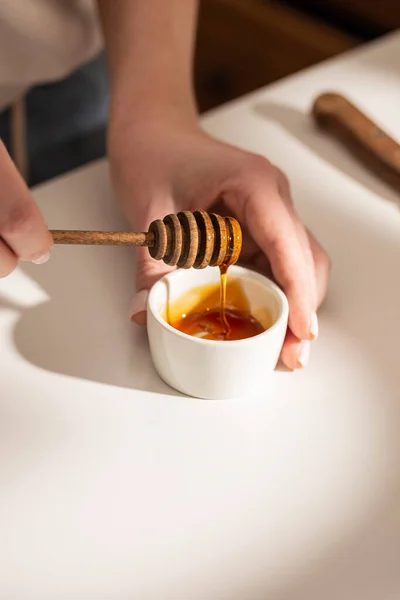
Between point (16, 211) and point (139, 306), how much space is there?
0.61 feet

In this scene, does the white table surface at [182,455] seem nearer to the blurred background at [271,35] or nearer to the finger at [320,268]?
the finger at [320,268]

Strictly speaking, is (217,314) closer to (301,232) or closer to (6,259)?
(301,232)

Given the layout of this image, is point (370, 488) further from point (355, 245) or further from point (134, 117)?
point (134, 117)

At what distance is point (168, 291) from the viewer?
0.79 m

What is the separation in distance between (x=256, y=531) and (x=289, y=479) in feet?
0.20

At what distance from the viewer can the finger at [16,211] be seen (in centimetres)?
64

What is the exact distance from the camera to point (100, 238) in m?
0.69

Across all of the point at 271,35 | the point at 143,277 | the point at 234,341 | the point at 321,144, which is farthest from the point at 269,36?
the point at 234,341

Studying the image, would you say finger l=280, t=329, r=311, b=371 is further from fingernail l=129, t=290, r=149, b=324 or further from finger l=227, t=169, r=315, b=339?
fingernail l=129, t=290, r=149, b=324

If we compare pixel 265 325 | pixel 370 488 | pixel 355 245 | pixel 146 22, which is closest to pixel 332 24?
pixel 146 22

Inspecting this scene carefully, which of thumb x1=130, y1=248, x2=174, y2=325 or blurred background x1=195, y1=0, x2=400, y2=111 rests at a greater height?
thumb x1=130, y1=248, x2=174, y2=325

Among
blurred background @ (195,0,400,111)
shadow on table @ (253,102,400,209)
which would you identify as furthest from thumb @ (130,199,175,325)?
blurred background @ (195,0,400,111)

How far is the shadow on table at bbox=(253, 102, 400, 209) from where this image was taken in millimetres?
1054

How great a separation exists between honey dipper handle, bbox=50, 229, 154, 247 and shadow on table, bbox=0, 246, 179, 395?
138mm
